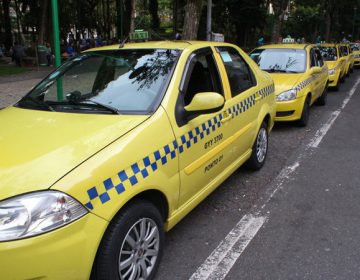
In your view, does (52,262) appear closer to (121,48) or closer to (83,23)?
(121,48)

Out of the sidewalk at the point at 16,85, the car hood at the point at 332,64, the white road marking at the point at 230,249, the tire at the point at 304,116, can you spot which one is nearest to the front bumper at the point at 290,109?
the tire at the point at 304,116

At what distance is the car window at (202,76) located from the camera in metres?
3.65

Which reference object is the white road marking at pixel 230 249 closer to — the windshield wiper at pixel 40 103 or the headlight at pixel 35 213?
the headlight at pixel 35 213

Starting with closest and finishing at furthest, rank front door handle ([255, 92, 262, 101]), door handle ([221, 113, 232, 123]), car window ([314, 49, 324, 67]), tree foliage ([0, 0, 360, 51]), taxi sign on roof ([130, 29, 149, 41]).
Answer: door handle ([221, 113, 232, 123]) < taxi sign on roof ([130, 29, 149, 41]) < front door handle ([255, 92, 262, 101]) < car window ([314, 49, 324, 67]) < tree foliage ([0, 0, 360, 51])

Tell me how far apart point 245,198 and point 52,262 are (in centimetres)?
285

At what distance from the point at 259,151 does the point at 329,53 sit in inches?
412

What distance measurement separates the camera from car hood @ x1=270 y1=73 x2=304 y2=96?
7777 millimetres

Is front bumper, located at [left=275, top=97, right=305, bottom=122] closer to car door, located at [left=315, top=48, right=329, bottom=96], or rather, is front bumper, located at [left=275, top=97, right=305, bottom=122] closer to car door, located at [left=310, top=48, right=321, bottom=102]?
car door, located at [left=310, top=48, right=321, bottom=102]

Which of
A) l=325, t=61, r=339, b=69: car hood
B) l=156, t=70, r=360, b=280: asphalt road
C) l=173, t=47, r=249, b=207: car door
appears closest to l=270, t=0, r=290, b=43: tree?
l=325, t=61, r=339, b=69: car hood

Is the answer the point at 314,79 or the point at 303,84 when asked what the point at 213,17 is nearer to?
the point at 314,79

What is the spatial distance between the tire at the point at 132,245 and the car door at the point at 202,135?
451 mm

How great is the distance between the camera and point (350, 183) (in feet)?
16.8

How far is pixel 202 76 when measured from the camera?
3.89 m

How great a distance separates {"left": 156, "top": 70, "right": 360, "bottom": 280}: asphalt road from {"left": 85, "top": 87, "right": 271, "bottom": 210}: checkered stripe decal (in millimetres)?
907
